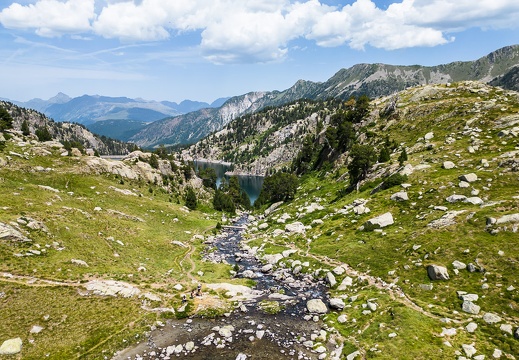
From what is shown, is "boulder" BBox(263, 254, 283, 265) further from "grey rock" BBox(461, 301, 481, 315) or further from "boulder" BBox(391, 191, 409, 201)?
"grey rock" BBox(461, 301, 481, 315)

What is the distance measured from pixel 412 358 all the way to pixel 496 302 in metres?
11.8

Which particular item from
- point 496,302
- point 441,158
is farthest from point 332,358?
point 441,158

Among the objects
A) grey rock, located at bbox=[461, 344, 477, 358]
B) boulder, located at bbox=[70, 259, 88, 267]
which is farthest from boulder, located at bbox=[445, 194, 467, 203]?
boulder, located at bbox=[70, 259, 88, 267]

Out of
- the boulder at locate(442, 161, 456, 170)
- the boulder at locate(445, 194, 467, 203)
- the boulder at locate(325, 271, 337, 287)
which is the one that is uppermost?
the boulder at locate(442, 161, 456, 170)

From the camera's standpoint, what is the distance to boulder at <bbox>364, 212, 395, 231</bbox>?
5415 cm

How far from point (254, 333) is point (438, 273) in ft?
75.3

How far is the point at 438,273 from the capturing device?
3669 cm

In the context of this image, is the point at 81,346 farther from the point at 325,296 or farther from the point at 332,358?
the point at 325,296

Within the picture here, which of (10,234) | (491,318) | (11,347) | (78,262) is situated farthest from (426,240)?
(10,234)

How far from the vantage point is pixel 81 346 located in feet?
95.9

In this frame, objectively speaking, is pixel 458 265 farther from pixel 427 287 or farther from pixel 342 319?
pixel 342 319

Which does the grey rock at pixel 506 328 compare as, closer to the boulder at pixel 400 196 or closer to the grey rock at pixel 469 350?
the grey rock at pixel 469 350

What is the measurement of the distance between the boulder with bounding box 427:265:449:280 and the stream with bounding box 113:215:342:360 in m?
13.6

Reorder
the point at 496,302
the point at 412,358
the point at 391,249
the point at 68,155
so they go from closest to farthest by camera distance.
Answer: the point at 412,358, the point at 496,302, the point at 391,249, the point at 68,155
